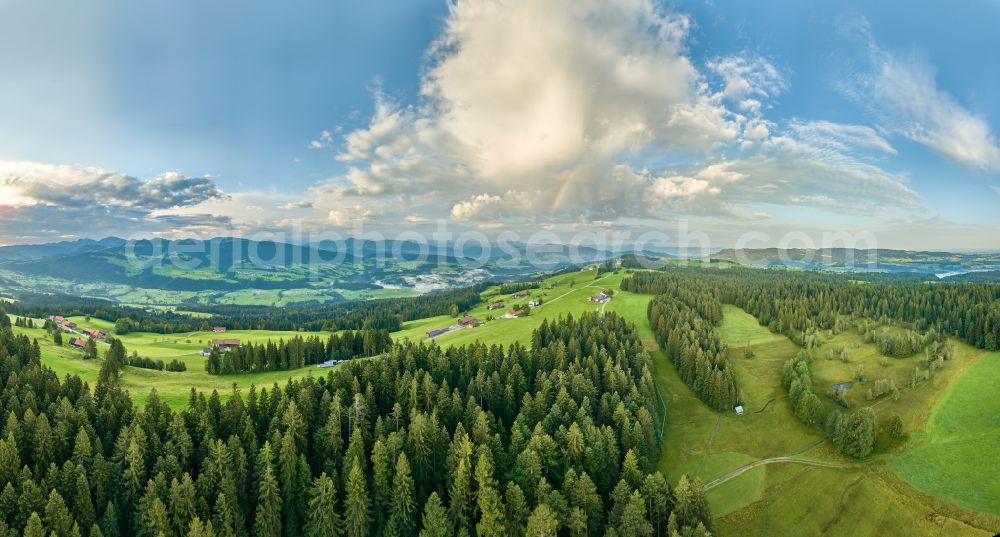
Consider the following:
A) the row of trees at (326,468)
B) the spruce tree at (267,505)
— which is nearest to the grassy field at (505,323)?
the row of trees at (326,468)

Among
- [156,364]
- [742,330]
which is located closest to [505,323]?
[742,330]

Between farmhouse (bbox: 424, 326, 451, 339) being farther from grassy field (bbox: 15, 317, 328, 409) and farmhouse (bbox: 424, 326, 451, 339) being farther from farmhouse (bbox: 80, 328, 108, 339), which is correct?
farmhouse (bbox: 80, 328, 108, 339)

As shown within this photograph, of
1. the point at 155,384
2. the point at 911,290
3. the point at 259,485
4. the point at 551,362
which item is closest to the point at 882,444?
the point at 551,362

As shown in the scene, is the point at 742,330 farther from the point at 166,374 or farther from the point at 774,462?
the point at 166,374

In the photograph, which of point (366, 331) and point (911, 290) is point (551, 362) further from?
point (911, 290)

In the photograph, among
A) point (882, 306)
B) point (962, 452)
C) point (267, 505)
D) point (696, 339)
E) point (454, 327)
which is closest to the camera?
A: point (267, 505)

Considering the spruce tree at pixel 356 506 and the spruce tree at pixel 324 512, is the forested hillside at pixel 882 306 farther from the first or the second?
the spruce tree at pixel 324 512

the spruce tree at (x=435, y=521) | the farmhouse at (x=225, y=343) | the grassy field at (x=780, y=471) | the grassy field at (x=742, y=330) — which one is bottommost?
the grassy field at (x=780, y=471)
